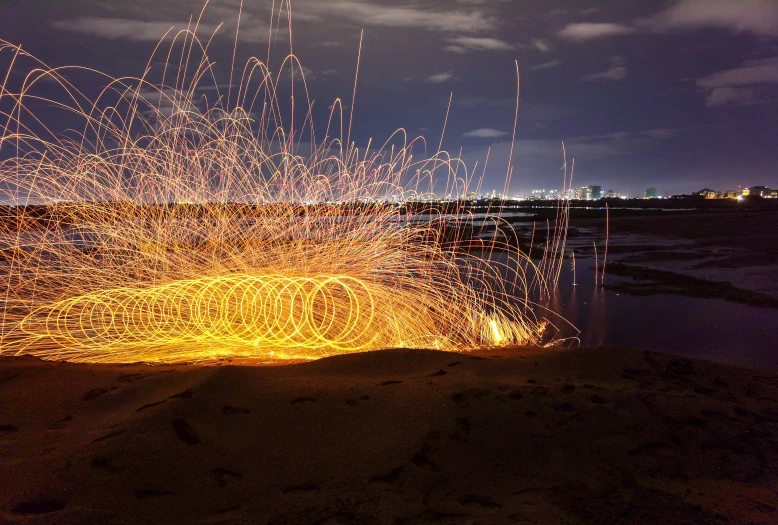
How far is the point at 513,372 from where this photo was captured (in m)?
4.39

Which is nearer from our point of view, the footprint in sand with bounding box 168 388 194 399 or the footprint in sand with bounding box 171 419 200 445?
the footprint in sand with bounding box 171 419 200 445

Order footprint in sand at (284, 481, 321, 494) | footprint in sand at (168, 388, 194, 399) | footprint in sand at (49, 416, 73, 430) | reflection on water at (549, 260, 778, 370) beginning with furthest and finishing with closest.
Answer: reflection on water at (549, 260, 778, 370), footprint in sand at (168, 388, 194, 399), footprint in sand at (49, 416, 73, 430), footprint in sand at (284, 481, 321, 494)

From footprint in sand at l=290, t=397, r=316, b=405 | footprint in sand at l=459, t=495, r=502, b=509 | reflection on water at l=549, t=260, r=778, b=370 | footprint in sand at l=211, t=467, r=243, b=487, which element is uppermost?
footprint in sand at l=290, t=397, r=316, b=405

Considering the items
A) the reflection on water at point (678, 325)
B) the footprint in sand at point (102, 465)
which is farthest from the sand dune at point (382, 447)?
the reflection on water at point (678, 325)

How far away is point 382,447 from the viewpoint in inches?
119

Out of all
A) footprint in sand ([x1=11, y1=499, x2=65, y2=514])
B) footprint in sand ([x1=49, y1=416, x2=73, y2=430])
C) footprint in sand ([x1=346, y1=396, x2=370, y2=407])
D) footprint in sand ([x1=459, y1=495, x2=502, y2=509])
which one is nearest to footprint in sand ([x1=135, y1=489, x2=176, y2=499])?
footprint in sand ([x1=11, y1=499, x2=65, y2=514])

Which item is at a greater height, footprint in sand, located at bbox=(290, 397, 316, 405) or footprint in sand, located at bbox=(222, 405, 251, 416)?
footprint in sand, located at bbox=(290, 397, 316, 405)

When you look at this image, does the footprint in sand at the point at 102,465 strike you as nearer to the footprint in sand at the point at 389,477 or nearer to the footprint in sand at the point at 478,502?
the footprint in sand at the point at 389,477

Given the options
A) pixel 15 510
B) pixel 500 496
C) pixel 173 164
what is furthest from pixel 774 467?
pixel 173 164

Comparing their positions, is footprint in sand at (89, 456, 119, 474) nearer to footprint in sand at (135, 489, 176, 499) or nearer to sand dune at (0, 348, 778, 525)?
sand dune at (0, 348, 778, 525)

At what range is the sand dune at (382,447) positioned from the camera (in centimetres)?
248

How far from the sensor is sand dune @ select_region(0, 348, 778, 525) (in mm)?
2479

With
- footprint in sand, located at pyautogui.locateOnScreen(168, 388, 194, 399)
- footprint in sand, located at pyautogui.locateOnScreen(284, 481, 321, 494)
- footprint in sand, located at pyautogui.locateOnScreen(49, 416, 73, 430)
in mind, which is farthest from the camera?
footprint in sand, located at pyautogui.locateOnScreen(168, 388, 194, 399)

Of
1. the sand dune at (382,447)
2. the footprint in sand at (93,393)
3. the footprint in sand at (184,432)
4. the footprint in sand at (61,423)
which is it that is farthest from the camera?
the footprint in sand at (93,393)
